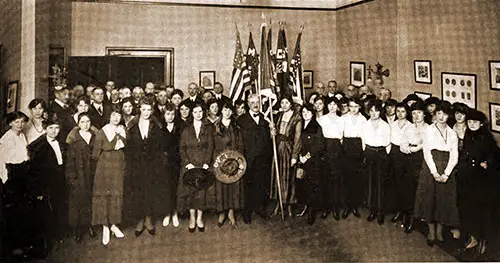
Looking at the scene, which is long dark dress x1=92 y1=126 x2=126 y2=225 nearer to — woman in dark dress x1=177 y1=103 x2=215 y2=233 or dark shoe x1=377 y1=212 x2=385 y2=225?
woman in dark dress x1=177 y1=103 x2=215 y2=233

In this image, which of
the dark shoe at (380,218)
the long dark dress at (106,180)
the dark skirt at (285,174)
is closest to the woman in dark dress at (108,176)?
the long dark dress at (106,180)

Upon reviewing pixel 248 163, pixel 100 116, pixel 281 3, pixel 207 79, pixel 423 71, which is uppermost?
pixel 281 3

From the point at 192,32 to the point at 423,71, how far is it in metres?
2.62

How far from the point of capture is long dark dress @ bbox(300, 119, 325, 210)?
339cm

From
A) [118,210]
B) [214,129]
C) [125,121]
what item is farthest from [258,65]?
[118,210]

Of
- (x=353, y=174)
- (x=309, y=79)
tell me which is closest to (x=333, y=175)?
(x=353, y=174)

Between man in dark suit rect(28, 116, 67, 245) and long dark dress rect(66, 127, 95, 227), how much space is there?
0.04m

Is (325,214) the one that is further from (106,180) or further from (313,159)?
(106,180)

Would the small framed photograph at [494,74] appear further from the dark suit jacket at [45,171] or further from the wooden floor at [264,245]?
the dark suit jacket at [45,171]

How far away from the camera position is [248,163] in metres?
3.41

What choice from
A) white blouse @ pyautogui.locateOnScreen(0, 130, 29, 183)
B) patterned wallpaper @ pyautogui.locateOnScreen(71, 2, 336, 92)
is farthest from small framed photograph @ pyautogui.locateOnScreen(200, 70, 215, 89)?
white blouse @ pyautogui.locateOnScreen(0, 130, 29, 183)

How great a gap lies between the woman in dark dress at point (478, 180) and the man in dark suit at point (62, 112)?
2525 millimetres

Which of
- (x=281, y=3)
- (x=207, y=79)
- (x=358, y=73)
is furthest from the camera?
(x=281, y=3)

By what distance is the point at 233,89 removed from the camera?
3.80m
